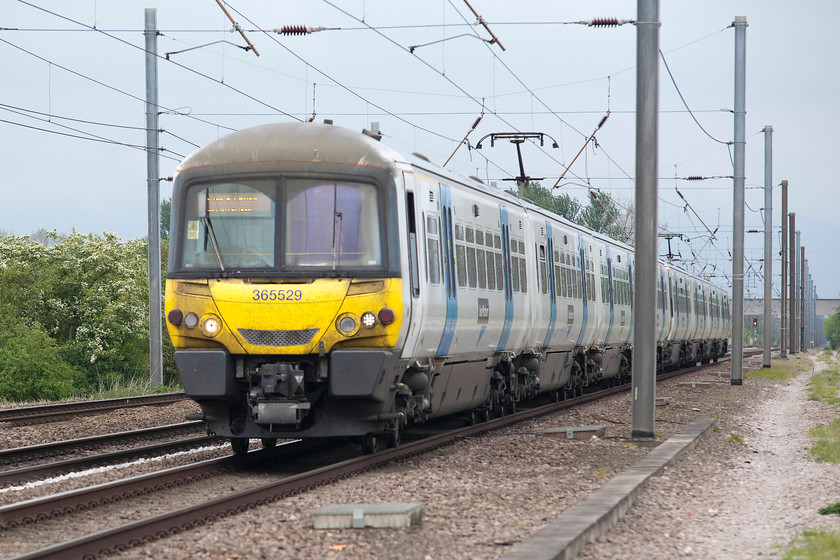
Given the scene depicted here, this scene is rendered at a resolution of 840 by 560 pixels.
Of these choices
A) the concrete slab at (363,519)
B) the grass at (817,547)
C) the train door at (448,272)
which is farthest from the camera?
the train door at (448,272)

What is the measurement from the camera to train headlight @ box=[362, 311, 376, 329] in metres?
11.4

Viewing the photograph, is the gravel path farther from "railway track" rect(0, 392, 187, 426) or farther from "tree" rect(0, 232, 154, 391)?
"tree" rect(0, 232, 154, 391)

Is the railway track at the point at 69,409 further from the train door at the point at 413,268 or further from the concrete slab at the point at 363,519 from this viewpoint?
the concrete slab at the point at 363,519

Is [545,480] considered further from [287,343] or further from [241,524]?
[241,524]

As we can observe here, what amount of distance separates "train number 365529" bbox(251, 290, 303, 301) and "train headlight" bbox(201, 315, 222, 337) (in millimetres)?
465

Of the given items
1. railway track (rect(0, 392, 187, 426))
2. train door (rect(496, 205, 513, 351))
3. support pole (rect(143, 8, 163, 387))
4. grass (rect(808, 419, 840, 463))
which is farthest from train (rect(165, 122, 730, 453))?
support pole (rect(143, 8, 163, 387))

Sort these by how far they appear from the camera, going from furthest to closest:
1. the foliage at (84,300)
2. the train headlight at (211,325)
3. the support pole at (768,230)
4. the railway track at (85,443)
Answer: the support pole at (768,230) < the foliage at (84,300) < the railway track at (85,443) < the train headlight at (211,325)

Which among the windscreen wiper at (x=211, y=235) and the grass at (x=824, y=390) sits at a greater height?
the windscreen wiper at (x=211, y=235)

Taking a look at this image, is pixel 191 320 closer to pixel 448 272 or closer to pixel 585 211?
pixel 448 272

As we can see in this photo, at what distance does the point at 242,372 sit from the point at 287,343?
0.62 meters

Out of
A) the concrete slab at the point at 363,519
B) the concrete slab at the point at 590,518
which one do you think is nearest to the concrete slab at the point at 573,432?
the concrete slab at the point at 590,518

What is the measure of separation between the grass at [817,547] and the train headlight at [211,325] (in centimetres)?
579

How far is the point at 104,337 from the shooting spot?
3706 centimetres

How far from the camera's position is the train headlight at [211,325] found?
11539mm
